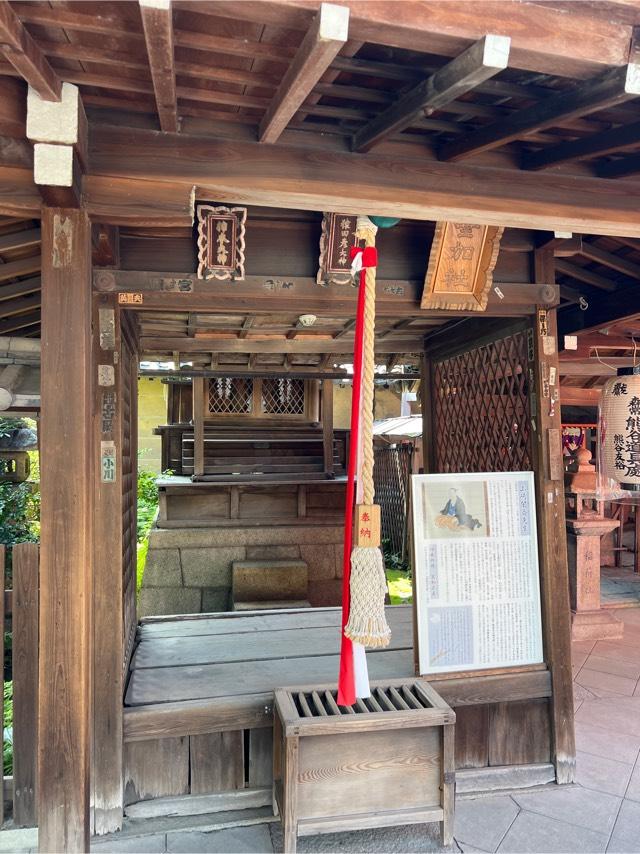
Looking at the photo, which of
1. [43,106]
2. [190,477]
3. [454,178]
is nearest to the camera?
[43,106]

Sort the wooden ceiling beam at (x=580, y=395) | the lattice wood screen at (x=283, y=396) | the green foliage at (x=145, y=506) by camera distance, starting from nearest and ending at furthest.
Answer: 1. the wooden ceiling beam at (x=580, y=395)
2. the lattice wood screen at (x=283, y=396)
3. the green foliage at (x=145, y=506)

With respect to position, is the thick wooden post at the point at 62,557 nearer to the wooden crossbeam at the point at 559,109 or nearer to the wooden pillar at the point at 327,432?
the wooden crossbeam at the point at 559,109

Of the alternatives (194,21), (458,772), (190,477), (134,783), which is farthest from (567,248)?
(190,477)

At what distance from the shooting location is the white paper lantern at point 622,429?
5016 mm

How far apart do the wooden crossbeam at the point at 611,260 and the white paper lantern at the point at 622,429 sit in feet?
2.91

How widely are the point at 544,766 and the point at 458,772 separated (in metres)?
0.65

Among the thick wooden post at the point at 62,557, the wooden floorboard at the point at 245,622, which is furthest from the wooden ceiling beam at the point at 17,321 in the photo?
the thick wooden post at the point at 62,557

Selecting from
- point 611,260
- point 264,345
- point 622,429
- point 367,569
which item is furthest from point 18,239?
point 622,429

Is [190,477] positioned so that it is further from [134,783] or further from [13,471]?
[134,783]

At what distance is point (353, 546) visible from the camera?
3072 millimetres

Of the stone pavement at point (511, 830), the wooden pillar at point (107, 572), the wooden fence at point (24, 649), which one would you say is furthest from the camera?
the wooden pillar at point (107, 572)

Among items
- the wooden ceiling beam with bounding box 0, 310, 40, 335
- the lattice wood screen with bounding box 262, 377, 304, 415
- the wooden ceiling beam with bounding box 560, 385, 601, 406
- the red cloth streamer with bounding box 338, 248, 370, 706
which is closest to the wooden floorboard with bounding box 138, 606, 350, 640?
the red cloth streamer with bounding box 338, 248, 370, 706

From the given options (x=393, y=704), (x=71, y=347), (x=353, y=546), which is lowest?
(x=393, y=704)

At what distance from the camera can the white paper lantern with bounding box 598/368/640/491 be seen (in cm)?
502
